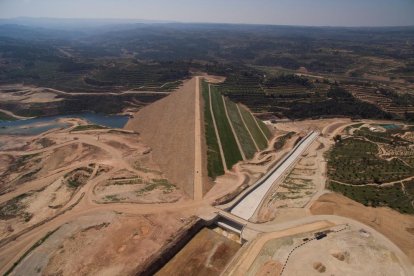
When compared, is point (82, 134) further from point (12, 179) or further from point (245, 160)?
point (245, 160)

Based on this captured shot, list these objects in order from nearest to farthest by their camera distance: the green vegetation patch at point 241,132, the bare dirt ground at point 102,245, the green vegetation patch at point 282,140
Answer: the bare dirt ground at point 102,245, the green vegetation patch at point 241,132, the green vegetation patch at point 282,140

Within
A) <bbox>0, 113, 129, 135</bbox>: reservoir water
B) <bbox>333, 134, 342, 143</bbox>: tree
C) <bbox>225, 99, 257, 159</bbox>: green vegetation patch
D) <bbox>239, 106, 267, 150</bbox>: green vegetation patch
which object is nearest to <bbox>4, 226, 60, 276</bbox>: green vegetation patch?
<bbox>225, 99, 257, 159</bbox>: green vegetation patch

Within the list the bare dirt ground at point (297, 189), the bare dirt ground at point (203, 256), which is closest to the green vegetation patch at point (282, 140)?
the bare dirt ground at point (297, 189)

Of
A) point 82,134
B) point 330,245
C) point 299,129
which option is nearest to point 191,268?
point 330,245

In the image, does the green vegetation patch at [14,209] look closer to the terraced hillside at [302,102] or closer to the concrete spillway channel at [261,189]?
the concrete spillway channel at [261,189]

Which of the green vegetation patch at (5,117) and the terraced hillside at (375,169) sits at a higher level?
the terraced hillside at (375,169)
